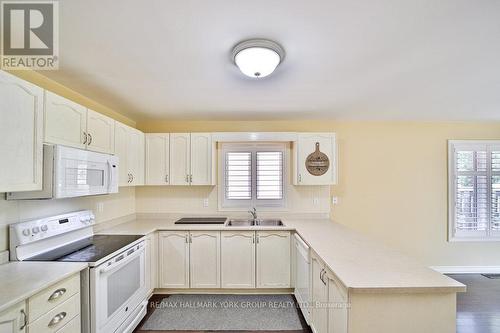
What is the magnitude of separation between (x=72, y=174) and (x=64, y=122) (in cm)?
40

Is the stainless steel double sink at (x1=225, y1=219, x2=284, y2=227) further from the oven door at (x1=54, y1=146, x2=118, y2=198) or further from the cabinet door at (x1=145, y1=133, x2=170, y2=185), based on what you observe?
the oven door at (x1=54, y1=146, x2=118, y2=198)

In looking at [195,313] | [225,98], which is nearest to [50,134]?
[225,98]

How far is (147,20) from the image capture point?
133 cm

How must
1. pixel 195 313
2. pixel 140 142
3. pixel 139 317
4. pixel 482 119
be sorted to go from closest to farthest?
pixel 139 317 → pixel 195 313 → pixel 140 142 → pixel 482 119

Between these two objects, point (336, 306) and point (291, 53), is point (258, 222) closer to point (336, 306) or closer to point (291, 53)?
point (336, 306)

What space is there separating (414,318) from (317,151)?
2.24m

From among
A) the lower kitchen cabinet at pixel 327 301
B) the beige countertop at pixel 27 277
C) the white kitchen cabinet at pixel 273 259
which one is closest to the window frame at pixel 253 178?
the white kitchen cabinet at pixel 273 259

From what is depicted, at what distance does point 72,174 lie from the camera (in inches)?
Answer: 71.2

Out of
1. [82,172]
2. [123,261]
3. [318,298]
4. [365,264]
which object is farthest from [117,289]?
[365,264]

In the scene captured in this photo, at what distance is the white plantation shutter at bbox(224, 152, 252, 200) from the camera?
11.6 ft

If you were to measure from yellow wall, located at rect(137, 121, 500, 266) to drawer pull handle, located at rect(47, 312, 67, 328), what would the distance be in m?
2.61

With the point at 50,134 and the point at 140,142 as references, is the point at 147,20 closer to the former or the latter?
the point at 50,134

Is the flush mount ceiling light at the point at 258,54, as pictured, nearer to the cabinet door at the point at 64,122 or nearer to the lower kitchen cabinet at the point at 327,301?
the cabinet door at the point at 64,122

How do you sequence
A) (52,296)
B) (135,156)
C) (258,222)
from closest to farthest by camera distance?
(52,296) → (135,156) → (258,222)
